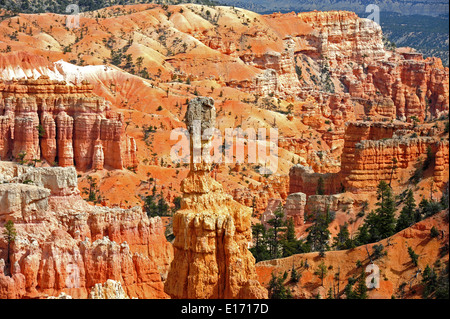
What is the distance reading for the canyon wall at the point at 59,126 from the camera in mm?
91250

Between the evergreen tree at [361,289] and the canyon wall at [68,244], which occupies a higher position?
the canyon wall at [68,244]

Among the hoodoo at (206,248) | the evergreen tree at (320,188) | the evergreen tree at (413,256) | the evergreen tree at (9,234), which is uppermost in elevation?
the hoodoo at (206,248)

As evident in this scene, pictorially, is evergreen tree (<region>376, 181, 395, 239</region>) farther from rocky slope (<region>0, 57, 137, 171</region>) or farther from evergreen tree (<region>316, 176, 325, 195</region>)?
rocky slope (<region>0, 57, 137, 171</region>)

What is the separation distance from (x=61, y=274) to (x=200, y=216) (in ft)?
45.3

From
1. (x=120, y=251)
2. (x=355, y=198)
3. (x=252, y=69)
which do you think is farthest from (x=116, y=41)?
(x=120, y=251)

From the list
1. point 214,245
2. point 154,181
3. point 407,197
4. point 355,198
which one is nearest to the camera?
point 214,245

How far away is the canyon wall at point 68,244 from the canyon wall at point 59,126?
28325 mm

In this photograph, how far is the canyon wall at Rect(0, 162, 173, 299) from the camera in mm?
48469

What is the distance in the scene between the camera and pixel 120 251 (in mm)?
51688

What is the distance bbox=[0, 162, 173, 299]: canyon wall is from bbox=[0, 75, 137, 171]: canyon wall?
28325mm

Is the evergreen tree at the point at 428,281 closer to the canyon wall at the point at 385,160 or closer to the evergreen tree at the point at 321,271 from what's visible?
the evergreen tree at the point at 321,271

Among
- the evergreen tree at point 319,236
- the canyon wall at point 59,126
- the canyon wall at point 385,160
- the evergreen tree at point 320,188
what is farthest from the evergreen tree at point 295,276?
the canyon wall at point 59,126
